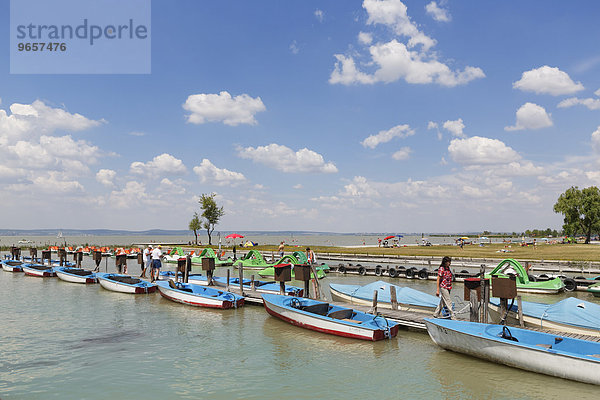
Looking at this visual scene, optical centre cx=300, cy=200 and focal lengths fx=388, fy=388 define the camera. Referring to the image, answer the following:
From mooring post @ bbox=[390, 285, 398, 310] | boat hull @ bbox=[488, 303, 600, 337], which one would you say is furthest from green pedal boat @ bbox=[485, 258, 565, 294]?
mooring post @ bbox=[390, 285, 398, 310]

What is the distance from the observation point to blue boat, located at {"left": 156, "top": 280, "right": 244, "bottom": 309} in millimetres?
21656

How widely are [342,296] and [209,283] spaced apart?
10358 mm

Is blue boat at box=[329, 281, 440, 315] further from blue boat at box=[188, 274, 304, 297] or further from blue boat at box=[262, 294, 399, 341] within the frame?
blue boat at box=[262, 294, 399, 341]

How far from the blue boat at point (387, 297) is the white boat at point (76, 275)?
2145cm

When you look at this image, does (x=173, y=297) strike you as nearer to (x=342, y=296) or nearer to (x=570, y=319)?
(x=342, y=296)

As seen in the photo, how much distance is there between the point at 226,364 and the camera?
13.4 m

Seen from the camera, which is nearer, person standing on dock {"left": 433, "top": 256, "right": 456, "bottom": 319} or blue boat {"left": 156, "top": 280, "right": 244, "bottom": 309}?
person standing on dock {"left": 433, "top": 256, "right": 456, "bottom": 319}

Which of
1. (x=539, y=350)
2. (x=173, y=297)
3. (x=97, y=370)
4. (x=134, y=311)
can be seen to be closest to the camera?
(x=539, y=350)

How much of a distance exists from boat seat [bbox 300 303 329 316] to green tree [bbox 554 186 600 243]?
83.7m

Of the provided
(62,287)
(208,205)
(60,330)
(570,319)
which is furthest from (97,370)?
(208,205)

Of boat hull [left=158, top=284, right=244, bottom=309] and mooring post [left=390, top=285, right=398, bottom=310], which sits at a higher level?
mooring post [left=390, top=285, right=398, bottom=310]

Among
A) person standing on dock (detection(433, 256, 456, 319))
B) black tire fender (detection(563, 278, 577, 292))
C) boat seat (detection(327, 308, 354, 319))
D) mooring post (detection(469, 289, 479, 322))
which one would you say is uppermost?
person standing on dock (detection(433, 256, 456, 319))

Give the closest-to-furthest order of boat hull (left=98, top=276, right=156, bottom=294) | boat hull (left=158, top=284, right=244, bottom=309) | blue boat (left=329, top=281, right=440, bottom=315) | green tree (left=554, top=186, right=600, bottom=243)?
blue boat (left=329, top=281, right=440, bottom=315) → boat hull (left=158, top=284, right=244, bottom=309) → boat hull (left=98, top=276, right=156, bottom=294) → green tree (left=554, top=186, right=600, bottom=243)

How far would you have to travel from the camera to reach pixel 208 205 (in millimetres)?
84125
